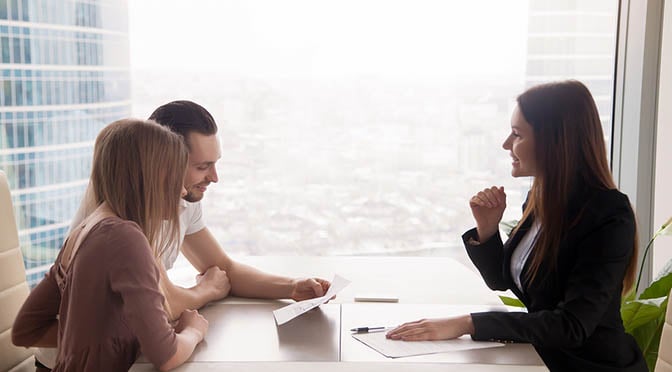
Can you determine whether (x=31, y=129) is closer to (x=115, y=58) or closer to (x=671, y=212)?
(x=115, y=58)

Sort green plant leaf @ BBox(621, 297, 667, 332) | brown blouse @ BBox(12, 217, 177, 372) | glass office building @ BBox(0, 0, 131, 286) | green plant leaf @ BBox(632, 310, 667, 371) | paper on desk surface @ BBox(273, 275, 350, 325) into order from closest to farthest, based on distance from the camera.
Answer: brown blouse @ BBox(12, 217, 177, 372)
paper on desk surface @ BBox(273, 275, 350, 325)
green plant leaf @ BBox(621, 297, 667, 332)
green plant leaf @ BBox(632, 310, 667, 371)
glass office building @ BBox(0, 0, 131, 286)

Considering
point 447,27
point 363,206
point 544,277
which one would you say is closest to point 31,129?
point 363,206

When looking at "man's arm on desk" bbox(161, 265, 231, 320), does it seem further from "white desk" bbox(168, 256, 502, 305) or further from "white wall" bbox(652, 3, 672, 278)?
"white wall" bbox(652, 3, 672, 278)

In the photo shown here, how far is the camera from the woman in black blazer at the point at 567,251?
173 cm

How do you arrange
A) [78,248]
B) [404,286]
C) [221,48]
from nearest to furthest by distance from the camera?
[78,248] < [404,286] < [221,48]

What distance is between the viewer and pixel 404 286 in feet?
7.39

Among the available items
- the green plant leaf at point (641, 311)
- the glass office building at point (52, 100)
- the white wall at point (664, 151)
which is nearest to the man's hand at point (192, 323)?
the green plant leaf at point (641, 311)

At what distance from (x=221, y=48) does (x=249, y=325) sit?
200 cm

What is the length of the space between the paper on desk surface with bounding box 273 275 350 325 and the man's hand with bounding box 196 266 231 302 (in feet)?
0.67

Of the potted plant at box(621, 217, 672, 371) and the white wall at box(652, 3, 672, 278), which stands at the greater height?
the white wall at box(652, 3, 672, 278)

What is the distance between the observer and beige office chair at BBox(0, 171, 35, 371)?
2078mm

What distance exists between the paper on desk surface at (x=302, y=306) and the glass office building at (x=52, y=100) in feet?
5.12

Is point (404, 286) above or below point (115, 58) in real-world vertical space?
below

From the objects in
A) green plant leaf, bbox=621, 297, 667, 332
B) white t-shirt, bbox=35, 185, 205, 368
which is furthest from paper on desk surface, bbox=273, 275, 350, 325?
green plant leaf, bbox=621, 297, 667, 332
